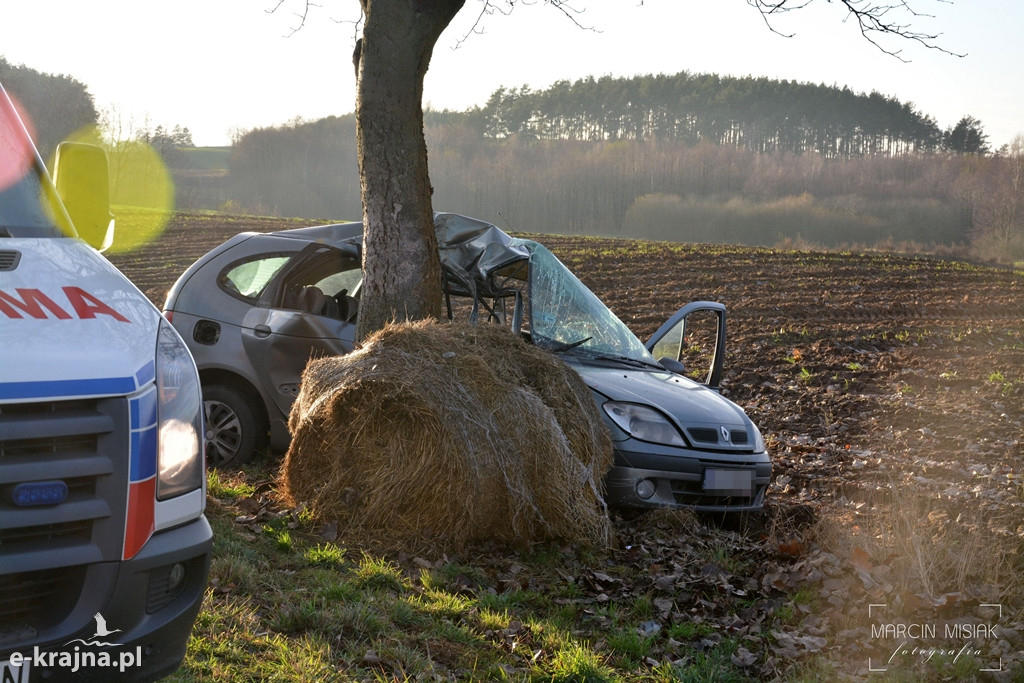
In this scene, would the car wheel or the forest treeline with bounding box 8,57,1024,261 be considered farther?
the forest treeline with bounding box 8,57,1024,261

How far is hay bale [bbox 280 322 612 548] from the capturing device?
509 cm

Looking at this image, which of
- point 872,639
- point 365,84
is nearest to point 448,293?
point 365,84

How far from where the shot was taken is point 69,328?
2512 millimetres

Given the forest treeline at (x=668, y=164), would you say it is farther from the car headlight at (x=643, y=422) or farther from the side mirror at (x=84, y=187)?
the side mirror at (x=84, y=187)

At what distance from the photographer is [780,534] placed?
584 cm

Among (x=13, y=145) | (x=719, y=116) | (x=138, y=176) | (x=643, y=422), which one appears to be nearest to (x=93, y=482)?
(x=13, y=145)

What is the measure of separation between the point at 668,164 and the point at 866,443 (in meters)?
92.9

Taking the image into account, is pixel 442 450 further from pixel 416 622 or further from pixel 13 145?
pixel 13 145

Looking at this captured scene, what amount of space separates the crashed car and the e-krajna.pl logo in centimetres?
371

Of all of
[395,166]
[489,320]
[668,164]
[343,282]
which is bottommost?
[489,320]

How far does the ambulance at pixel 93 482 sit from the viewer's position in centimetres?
230

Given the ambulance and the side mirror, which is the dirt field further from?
the side mirror

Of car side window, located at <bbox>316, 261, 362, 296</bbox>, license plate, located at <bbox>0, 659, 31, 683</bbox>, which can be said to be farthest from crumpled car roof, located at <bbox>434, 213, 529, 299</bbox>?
license plate, located at <bbox>0, 659, 31, 683</bbox>

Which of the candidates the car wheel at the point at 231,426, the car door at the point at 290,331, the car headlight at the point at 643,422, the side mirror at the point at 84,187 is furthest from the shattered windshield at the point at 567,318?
the side mirror at the point at 84,187
